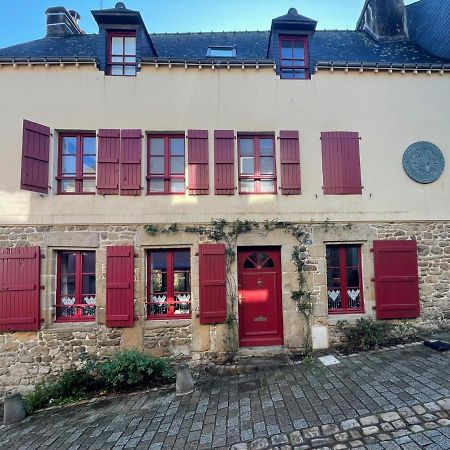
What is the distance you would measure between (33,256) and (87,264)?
0.98 metres

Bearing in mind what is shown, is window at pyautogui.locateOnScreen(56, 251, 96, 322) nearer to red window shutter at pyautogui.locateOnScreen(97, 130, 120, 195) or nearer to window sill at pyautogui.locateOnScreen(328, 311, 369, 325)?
red window shutter at pyautogui.locateOnScreen(97, 130, 120, 195)

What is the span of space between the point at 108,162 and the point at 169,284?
2817 millimetres

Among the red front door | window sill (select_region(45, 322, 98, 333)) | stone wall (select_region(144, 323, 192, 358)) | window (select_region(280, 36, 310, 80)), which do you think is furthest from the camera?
window (select_region(280, 36, 310, 80))

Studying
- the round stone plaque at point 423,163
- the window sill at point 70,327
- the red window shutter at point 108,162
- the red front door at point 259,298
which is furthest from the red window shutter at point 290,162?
the window sill at point 70,327

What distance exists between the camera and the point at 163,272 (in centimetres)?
642

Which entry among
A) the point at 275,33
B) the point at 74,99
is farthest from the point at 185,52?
the point at 74,99

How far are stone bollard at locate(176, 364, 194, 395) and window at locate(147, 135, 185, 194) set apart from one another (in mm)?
3390

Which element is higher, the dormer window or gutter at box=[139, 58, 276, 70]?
the dormer window

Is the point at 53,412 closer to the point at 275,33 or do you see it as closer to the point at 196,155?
the point at 196,155

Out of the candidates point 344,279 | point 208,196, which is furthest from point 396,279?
point 208,196

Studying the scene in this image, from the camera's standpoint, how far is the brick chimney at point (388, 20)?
349 inches

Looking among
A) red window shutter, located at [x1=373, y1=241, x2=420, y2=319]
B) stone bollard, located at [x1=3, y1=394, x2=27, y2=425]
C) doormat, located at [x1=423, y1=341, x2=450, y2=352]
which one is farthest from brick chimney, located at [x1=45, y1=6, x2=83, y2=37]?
doormat, located at [x1=423, y1=341, x2=450, y2=352]

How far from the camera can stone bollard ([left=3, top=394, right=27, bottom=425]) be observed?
491cm

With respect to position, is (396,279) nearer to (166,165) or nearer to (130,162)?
(166,165)
